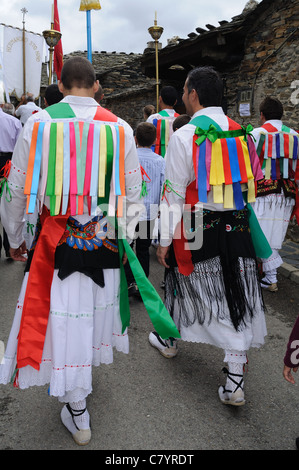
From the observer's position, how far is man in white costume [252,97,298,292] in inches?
165

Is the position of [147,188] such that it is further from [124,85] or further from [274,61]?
[124,85]

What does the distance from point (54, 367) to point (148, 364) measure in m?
1.18

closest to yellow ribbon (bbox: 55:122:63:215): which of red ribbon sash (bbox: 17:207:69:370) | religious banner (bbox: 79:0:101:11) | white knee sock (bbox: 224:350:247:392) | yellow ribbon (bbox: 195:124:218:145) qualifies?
red ribbon sash (bbox: 17:207:69:370)

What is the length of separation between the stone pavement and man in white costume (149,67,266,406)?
8.61ft

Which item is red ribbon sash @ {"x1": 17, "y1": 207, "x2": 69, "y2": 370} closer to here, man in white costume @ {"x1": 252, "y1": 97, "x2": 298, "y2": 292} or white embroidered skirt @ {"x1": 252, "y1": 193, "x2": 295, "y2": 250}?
man in white costume @ {"x1": 252, "y1": 97, "x2": 298, "y2": 292}

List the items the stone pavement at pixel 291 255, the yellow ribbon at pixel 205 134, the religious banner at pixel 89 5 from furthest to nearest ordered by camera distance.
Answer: the religious banner at pixel 89 5, the stone pavement at pixel 291 255, the yellow ribbon at pixel 205 134

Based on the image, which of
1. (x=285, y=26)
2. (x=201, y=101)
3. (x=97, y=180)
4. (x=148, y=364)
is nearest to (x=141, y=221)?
(x=148, y=364)

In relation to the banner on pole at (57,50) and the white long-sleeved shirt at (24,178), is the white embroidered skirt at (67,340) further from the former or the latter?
the banner on pole at (57,50)

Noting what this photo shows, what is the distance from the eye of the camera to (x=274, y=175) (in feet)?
14.2

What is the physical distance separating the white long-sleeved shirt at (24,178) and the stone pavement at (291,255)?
130 inches

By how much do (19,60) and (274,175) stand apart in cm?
1159

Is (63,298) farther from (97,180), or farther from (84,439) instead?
(84,439)

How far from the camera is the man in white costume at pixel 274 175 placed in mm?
4203

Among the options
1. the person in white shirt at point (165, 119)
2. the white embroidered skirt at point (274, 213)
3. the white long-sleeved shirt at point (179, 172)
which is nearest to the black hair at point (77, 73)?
the white long-sleeved shirt at point (179, 172)
